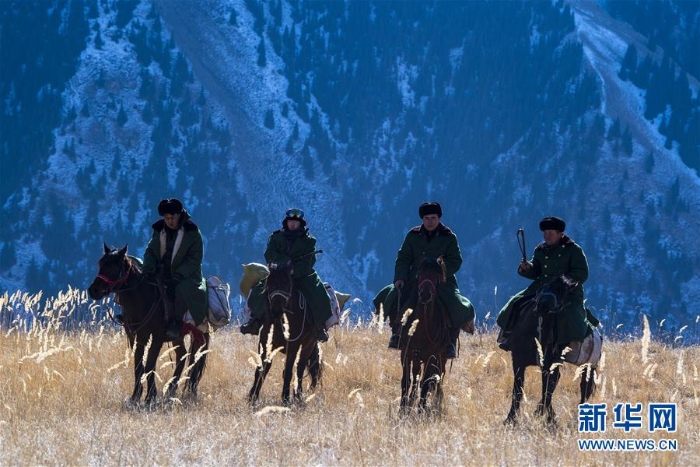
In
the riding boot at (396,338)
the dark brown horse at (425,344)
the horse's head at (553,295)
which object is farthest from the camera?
the riding boot at (396,338)

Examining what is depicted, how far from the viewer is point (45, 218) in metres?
155

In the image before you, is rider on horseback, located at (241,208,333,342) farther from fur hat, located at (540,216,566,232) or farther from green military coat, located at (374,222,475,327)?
fur hat, located at (540,216,566,232)

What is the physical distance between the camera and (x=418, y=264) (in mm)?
13062

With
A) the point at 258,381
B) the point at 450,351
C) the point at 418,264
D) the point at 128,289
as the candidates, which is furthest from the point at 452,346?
the point at 128,289

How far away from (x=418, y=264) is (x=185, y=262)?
120 inches

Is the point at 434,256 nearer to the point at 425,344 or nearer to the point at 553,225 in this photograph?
the point at 425,344

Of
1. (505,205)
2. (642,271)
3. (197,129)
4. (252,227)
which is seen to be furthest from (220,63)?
(642,271)

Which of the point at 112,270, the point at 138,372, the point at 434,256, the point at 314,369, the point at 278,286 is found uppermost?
Answer: the point at 434,256

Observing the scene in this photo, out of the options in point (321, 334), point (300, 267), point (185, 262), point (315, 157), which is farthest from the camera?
point (315, 157)

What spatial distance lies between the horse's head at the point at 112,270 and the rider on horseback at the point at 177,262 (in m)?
0.50

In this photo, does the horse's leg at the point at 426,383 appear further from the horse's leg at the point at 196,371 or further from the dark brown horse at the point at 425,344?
the horse's leg at the point at 196,371

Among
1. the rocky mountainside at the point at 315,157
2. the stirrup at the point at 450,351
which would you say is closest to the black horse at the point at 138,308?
the stirrup at the point at 450,351

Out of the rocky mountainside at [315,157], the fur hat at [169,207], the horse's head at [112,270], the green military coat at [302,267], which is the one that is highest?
the rocky mountainside at [315,157]

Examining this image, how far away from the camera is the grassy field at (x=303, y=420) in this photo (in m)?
9.31
